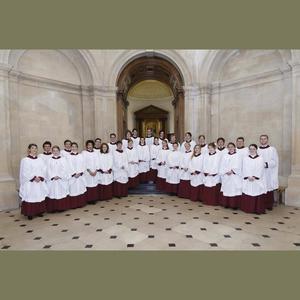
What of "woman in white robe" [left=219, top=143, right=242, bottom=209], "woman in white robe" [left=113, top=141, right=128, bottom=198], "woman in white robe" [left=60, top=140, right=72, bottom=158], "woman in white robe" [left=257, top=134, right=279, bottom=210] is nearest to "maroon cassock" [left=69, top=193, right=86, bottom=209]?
"woman in white robe" [left=60, top=140, right=72, bottom=158]

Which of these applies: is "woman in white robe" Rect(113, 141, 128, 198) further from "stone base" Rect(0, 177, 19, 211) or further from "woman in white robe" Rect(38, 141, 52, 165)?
"stone base" Rect(0, 177, 19, 211)

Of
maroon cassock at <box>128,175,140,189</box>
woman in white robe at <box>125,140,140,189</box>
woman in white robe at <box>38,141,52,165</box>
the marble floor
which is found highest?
woman in white robe at <box>38,141,52,165</box>

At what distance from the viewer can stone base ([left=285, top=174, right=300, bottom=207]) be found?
727cm

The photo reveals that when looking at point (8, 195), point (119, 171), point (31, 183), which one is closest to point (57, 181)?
point (31, 183)

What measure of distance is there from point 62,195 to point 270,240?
540cm

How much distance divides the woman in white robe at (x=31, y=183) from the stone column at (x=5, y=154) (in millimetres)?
1253

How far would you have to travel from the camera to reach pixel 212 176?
746cm

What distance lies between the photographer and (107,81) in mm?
10398

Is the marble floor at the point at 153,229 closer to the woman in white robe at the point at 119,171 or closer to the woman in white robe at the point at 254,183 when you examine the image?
the woman in white robe at the point at 254,183

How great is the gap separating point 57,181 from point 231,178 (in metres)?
5.03

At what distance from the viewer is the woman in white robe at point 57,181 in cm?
679

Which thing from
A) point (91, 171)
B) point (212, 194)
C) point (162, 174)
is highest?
point (91, 171)

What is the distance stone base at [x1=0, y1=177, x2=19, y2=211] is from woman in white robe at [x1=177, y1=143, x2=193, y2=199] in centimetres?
533

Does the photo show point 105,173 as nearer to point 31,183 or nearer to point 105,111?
point 31,183
